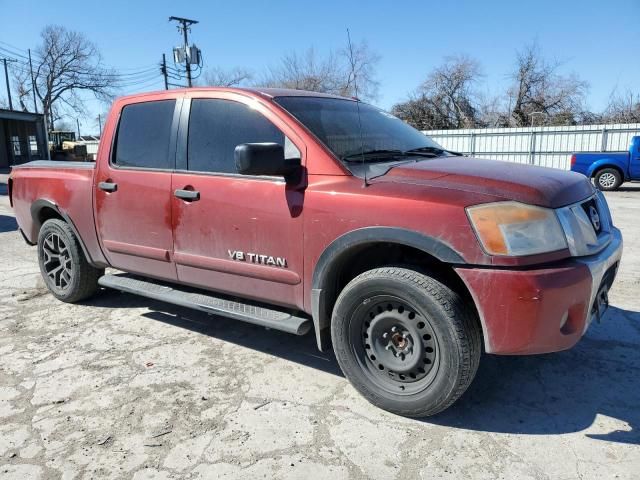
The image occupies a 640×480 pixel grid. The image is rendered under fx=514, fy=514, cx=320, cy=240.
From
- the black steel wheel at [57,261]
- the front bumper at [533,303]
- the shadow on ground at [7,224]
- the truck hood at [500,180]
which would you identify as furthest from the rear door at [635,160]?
the shadow on ground at [7,224]

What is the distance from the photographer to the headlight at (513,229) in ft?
7.98

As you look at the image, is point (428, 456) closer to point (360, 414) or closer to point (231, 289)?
point (360, 414)

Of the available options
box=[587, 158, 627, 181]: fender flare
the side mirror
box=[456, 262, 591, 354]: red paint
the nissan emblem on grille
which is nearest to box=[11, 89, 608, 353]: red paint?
box=[456, 262, 591, 354]: red paint

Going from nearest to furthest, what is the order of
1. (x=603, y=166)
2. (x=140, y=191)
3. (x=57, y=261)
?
(x=140, y=191), (x=57, y=261), (x=603, y=166)

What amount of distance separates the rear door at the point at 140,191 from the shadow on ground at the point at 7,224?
6.27 metres

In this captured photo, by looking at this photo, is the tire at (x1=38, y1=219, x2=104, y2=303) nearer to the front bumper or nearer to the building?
the front bumper

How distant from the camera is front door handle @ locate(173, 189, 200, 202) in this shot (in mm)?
3486

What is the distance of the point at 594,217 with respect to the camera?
3023 millimetres

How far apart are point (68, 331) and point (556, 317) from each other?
369 centimetres

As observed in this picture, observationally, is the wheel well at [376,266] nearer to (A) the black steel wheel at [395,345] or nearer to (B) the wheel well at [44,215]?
(A) the black steel wheel at [395,345]

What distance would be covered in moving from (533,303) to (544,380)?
117cm

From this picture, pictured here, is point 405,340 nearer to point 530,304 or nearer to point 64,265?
point 530,304

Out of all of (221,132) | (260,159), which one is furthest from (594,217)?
(221,132)

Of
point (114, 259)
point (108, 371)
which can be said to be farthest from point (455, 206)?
point (114, 259)
